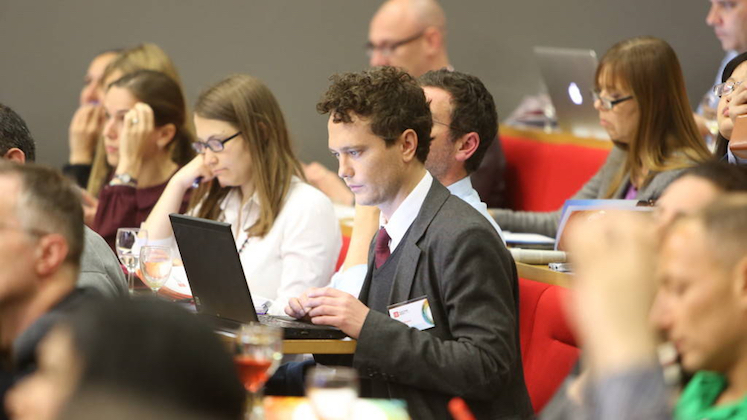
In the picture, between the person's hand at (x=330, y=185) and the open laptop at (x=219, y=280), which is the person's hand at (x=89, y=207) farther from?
the open laptop at (x=219, y=280)

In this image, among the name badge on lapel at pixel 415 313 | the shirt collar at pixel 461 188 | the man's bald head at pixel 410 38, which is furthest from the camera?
the man's bald head at pixel 410 38

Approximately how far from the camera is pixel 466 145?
317cm

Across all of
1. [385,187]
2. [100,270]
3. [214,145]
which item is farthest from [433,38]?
[100,270]

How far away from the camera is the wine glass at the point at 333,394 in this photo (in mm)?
1645

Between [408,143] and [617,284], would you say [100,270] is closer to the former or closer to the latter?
[408,143]

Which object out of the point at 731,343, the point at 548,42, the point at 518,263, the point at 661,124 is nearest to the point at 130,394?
the point at 731,343

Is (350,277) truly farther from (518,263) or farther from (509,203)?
(509,203)

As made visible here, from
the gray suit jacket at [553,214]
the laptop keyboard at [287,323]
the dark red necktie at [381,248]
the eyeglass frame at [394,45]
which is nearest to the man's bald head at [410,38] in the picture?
the eyeglass frame at [394,45]

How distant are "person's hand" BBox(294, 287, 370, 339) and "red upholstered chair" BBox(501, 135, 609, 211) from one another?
2632 millimetres

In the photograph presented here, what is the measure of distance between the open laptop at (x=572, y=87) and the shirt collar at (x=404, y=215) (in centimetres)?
241

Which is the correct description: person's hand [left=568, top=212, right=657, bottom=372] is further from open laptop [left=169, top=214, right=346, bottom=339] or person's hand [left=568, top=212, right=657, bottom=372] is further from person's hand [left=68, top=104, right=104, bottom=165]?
person's hand [left=68, top=104, right=104, bottom=165]

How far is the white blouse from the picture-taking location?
3.41 m

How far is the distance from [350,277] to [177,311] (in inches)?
73.9

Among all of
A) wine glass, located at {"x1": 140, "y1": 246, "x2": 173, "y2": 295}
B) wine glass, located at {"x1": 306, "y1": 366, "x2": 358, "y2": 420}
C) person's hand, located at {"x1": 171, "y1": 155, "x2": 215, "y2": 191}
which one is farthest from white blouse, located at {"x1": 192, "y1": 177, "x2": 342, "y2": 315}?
wine glass, located at {"x1": 306, "y1": 366, "x2": 358, "y2": 420}
